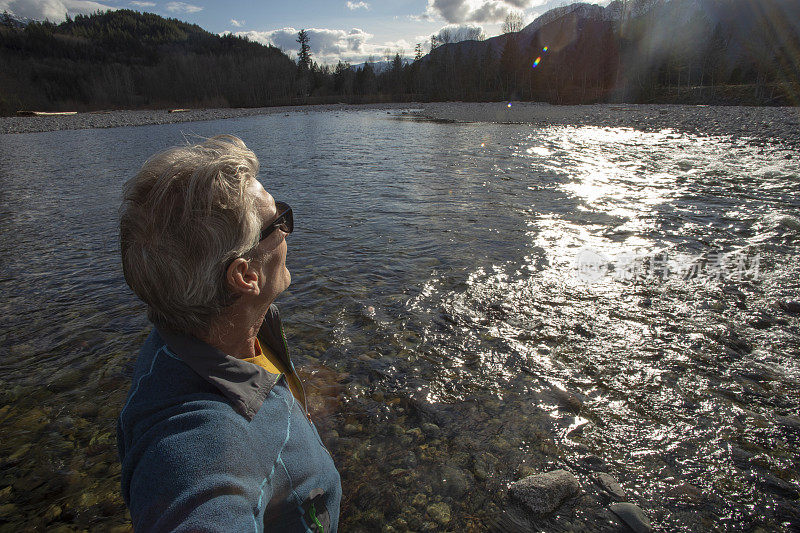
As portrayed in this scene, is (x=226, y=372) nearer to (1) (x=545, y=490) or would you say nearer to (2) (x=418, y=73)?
(1) (x=545, y=490)

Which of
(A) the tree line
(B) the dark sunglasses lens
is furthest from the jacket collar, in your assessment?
(A) the tree line

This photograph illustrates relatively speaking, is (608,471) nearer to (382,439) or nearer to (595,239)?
(382,439)

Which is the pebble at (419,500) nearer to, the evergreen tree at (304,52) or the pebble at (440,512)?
the pebble at (440,512)

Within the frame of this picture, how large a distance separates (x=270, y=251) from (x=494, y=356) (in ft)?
11.3

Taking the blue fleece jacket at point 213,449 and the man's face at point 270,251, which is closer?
the blue fleece jacket at point 213,449

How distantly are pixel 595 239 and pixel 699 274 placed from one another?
2.07 metres

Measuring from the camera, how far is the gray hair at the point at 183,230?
1631 millimetres

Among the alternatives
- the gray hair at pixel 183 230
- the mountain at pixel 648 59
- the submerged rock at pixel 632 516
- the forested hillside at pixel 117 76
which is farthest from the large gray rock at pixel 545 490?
the forested hillside at pixel 117 76

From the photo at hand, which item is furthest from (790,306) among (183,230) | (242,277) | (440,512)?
(183,230)

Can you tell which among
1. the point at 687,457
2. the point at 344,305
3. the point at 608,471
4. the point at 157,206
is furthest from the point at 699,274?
the point at 157,206

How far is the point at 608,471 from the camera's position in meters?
3.24

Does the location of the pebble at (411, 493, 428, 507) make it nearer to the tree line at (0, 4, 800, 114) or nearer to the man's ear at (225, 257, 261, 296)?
the man's ear at (225, 257, 261, 296)

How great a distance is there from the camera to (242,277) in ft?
6.17

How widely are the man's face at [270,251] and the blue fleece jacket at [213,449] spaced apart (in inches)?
18.5
